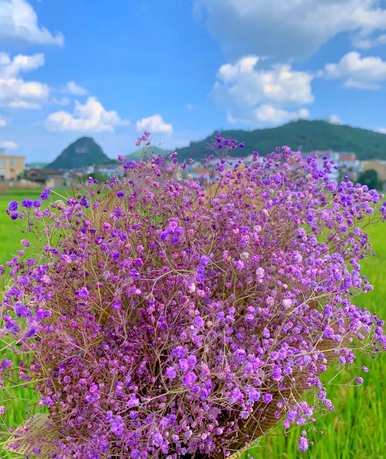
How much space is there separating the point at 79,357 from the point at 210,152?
3.73ft

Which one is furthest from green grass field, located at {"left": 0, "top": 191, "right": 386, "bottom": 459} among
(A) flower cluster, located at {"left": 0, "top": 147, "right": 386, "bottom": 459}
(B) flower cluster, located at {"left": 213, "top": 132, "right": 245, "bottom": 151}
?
(B) flower cluster, located at {"left": 213, "top": 132, "right": 245, "bottom": 151}

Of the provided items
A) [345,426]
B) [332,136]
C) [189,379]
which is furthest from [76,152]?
[189,379]

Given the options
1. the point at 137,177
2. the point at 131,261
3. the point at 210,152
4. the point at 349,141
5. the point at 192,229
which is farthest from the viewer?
the point at 349,141

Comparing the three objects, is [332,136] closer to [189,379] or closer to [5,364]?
[5,364]

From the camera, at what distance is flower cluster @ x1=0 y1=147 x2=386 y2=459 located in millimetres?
1277

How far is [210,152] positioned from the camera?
2.17 metres

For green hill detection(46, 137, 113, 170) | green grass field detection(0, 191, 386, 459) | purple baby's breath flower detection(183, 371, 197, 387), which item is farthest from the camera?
green hill detection(46, 137, 113, 170)

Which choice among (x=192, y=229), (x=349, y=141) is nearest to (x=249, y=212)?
(x=192, y=229)

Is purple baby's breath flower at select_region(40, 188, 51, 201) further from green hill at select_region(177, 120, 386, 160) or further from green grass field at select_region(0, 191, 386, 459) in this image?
green hill at select_region(177, 120, 386, 160)

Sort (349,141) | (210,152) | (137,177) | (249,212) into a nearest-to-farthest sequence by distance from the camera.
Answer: (249,212) → (137,177) → (210,152) → (349,141)

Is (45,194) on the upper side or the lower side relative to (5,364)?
upper

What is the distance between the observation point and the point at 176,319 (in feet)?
4.29

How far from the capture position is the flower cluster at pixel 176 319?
128 cm

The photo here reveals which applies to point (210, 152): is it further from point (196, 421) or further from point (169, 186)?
point (196, 421)
